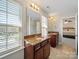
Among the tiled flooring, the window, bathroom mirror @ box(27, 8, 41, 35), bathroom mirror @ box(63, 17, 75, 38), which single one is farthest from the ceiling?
bathroom mirror @ box(63, 17, 75, 38)

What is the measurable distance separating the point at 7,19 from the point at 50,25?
5.82m

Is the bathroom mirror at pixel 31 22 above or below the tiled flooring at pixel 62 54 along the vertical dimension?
above

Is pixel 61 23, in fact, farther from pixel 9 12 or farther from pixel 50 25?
pixel 9 12

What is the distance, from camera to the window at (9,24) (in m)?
1.70

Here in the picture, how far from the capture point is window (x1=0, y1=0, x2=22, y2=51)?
1700 millimetres

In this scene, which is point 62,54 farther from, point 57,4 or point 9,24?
point 9,24

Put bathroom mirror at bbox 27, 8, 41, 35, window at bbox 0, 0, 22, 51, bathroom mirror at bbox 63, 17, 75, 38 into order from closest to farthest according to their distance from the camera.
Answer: window at bbox 0, 0, 22, 51 < bathroom mirror at bbox 27, 8, 41, 35 < bathroom mirror at bbox 63, 17, 75, 38

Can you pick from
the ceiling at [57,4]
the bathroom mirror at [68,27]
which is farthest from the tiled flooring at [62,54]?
the bathroom mirror at [68,27]

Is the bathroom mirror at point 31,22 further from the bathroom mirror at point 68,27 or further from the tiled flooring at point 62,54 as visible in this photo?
the bathroom mirror at point 68,27

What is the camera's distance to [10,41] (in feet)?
6.31

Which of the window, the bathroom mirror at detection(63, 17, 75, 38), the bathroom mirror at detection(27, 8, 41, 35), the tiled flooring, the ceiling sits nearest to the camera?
the window

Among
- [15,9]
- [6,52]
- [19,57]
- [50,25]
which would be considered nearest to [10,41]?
[6,52]

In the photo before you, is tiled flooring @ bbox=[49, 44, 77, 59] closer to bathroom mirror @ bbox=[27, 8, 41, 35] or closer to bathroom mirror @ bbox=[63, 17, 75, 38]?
bathroom mirror @ bbox=[27, 8, 41, 35]

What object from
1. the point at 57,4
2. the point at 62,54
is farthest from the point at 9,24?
the point at 62,54
